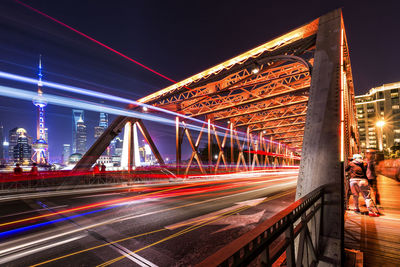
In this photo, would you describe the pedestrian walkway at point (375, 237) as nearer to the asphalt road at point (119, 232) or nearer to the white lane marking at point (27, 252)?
the asphalt road at point (119, 232)

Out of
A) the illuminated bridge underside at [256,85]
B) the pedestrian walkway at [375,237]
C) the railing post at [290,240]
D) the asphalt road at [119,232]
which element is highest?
the illuminated bridge underside at [256,85]

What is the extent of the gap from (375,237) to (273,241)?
174 inches

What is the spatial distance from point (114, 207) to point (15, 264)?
4.48m

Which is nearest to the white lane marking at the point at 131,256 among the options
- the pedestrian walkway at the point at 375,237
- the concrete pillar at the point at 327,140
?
the concrete pillar at the point at 327,140

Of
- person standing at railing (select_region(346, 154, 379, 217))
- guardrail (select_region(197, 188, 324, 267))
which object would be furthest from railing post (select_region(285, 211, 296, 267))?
person standing at railing (select_region(346, 154, 379, 217))

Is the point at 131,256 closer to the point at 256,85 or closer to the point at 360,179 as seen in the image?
the point at 360,179

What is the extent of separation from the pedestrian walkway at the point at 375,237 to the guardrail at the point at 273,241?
1239 millimetres

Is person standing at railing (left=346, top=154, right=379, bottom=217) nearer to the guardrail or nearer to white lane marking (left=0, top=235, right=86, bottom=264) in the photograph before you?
the guardrail

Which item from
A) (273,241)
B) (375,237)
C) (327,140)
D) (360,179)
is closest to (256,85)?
(360,179)

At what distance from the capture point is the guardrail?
131 cm

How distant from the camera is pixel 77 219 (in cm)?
638

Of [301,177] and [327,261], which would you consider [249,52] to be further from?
[327,261]

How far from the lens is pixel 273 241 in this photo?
1982 millimetres

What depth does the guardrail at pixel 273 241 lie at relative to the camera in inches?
51.8
